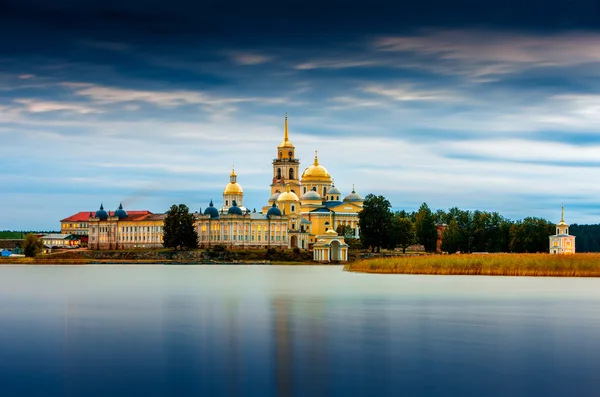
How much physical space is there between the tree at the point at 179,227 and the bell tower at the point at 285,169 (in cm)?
2923

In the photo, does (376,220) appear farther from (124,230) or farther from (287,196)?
(124,230)

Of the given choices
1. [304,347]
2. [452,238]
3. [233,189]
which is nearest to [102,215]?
[233,189]

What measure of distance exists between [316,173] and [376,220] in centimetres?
3608

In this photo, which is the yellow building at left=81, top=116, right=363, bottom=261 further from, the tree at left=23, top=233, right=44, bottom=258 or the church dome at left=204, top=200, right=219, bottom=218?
the tree at left=23, top=233, right=44, bottom=258

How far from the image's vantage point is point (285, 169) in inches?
6348

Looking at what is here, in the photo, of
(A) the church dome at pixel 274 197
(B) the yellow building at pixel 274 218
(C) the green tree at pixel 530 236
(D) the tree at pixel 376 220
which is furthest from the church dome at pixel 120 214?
(C) the green tree at pixel 530 236

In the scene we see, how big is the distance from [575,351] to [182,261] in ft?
356

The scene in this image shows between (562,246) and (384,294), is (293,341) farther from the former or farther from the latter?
(562,246)

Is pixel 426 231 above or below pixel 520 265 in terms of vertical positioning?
above

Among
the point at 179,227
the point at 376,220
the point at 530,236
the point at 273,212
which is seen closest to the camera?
the point at 530,236

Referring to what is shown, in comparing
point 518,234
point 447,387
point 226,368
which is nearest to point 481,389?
point 447,387

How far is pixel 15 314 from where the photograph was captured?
3591cm

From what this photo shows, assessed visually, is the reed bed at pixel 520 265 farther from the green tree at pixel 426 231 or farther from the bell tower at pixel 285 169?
the bell tower at pixel 285 169

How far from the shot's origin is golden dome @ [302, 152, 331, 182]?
160 m
